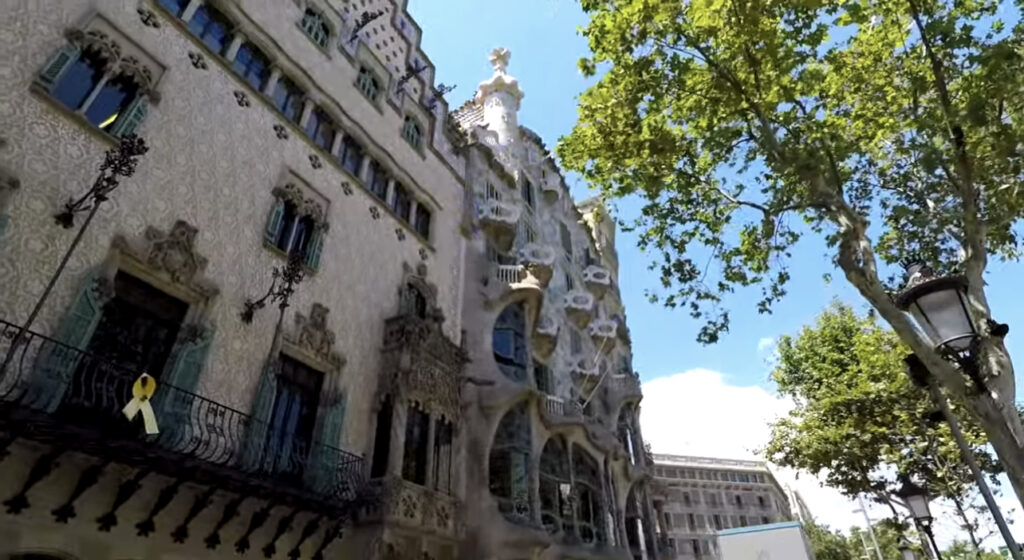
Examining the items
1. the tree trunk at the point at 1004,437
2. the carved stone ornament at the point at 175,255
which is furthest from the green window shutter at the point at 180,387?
the tree trunk at the point at 1004,437

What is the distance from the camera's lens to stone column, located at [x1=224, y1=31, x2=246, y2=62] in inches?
477

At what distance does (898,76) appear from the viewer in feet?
39.3

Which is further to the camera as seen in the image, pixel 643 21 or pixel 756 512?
pixel 756 512

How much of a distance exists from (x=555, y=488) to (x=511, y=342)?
4671 millimetres

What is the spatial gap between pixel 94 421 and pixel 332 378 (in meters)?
4.73

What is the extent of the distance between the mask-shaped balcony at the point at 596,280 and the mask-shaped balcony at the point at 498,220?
29.3ft

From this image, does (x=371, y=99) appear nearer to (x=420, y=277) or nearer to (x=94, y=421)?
(x=420, y=277)

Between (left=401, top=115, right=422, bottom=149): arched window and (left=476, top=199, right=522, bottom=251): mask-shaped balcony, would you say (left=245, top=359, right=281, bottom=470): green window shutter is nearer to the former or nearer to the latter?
(left=401, top=115, right=422, bottom=149): arched window

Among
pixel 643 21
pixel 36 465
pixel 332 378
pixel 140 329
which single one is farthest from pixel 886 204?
pixel 36 465

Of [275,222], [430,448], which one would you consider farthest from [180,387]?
[430,448]

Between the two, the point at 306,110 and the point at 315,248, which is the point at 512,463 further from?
the point at 306,110

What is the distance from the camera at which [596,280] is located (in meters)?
29.2

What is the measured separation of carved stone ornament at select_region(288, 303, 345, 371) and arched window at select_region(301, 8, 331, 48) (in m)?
7.59

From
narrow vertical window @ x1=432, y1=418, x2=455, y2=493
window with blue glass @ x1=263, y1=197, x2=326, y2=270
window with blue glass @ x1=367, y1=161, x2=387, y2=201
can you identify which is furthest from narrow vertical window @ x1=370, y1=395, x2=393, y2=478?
window with blue glass @ x1=367, y1=161, x2=387, y2=201
